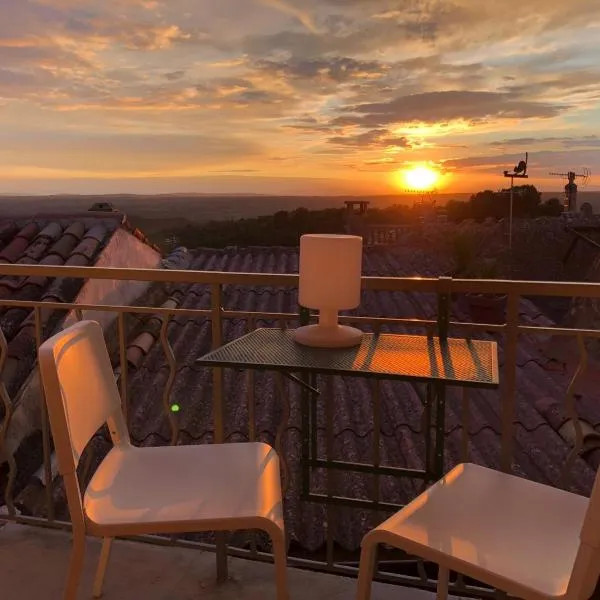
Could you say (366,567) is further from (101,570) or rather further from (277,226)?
(277,226)

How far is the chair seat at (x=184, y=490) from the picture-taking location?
141 centimetres

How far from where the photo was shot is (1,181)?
6.66 metres

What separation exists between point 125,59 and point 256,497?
5.56 meters

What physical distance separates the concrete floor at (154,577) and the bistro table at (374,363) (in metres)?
0.36

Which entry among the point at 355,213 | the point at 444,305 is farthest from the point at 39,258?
the point at 355,213

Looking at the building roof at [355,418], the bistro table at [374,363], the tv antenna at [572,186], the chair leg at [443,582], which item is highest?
the tv antenna at [572,186]

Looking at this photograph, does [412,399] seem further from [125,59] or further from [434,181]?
[434,181]

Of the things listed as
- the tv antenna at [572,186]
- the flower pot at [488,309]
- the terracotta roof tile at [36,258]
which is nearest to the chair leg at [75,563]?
the terracotta roof tile at [36,258]

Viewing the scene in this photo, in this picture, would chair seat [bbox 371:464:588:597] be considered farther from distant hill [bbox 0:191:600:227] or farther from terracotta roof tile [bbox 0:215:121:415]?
distant hill [bbox 0:191:600:227]

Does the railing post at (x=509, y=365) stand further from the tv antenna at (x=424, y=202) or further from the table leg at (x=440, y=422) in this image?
the tv antenna at (x=424, y=202)

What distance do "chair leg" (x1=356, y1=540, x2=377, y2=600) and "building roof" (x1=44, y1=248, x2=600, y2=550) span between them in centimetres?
112

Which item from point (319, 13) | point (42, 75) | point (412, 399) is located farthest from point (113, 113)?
point (412, 399)

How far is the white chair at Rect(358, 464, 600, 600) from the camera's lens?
1.12 meters

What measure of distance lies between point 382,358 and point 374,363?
0.06 metres
